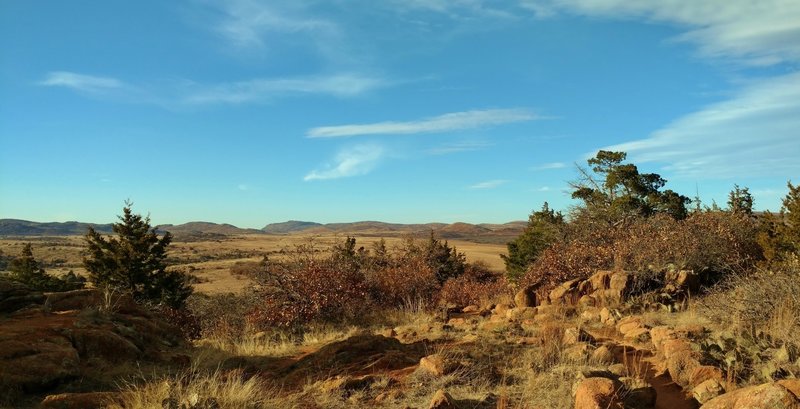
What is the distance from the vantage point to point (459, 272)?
91.4 ft

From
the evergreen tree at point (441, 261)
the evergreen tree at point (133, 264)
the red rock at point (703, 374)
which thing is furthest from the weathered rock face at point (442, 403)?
the evergreen tree at point (133, 264)

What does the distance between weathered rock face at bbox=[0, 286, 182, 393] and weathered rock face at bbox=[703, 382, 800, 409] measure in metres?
7.42

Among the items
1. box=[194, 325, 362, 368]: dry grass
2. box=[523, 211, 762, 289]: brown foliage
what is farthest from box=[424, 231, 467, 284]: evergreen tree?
box=[194, 325, 362, 368]: dry grass

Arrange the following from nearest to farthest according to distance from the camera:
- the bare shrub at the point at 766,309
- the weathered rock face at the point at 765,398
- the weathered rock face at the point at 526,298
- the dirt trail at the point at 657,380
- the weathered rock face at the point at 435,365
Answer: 1. the weathered rock face at the point at 765,398
2. the dirt trail at the point at 657,380
3. the weathered rock face at the point at 435,365
4. the bare shrub at the point at 766,309
5. the weathered rock face at the point at 526,298

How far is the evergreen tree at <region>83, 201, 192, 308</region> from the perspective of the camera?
26.5 meters

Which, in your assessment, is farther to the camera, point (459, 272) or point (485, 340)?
point (459, 272)

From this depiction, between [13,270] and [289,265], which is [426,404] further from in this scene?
[13,270]

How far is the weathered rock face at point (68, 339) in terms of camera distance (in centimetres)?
610

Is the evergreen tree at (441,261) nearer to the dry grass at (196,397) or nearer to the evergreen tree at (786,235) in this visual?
the evergreen tree at (786,235)

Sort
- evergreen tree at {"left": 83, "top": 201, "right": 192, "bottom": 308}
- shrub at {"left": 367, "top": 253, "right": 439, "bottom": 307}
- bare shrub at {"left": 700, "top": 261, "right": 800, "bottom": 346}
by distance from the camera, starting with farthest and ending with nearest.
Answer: evergreen tree at {"left": 83, "top": 201, "right": 192, "bottom": 308} → shrub at {"left": 367, "top": 253, "right": 439, "bottom": 307} → bare shrub at {"left": 700, "top": 261, "right": 800, "bottom": 346}

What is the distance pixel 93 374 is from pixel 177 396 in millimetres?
2621

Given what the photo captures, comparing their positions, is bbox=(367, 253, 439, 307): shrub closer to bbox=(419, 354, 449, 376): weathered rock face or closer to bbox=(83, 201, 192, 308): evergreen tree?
bbox=(419, 354, 449, 376): weathered rock face

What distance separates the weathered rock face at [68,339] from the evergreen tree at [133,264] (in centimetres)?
1706

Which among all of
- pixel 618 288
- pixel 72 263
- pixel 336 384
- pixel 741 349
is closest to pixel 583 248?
pixel 618 288
